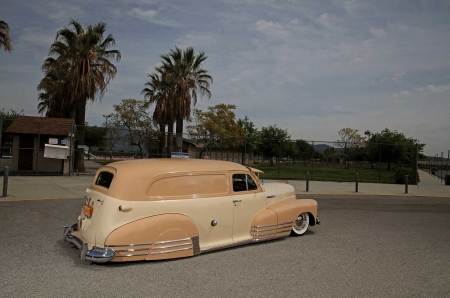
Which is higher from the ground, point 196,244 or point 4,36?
point 4,36

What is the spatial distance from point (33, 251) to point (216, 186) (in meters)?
3.10

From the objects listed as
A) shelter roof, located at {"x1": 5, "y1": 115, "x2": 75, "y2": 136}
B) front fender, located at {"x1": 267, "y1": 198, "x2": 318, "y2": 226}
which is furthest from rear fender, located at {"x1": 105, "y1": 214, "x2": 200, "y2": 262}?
shelter roof, located at {"x1": 5, "y1": 115, "x2": 75, "y2": 136}

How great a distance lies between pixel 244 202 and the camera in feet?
21.8

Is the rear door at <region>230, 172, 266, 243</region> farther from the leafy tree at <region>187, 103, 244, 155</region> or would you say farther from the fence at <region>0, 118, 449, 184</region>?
the leafy tree at <region>187, 103, 244, 155</region>

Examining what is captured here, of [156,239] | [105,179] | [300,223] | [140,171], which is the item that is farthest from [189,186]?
[300,223]

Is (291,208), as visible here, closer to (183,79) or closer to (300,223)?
(300,223)

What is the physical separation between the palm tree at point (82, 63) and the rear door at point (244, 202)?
1680 centimetres

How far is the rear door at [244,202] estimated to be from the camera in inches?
257

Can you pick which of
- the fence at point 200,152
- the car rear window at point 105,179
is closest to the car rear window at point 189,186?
the car rear window at point 105,179

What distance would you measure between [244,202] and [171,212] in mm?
1458

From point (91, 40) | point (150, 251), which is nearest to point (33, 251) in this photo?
point (150, 251)

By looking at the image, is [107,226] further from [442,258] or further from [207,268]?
[442,258]

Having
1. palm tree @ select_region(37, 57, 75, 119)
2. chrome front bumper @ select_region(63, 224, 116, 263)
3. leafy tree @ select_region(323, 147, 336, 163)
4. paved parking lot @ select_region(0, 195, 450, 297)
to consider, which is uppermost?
palm tree @ select_region(37, 57, 75, 119)

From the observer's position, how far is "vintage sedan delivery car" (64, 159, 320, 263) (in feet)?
17.7
